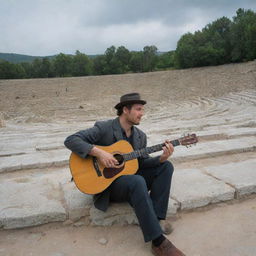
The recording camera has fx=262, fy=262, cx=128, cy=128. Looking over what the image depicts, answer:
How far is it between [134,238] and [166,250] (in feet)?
1.26

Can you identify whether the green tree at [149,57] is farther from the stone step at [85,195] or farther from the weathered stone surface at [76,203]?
the weathered stone surface at [76,203]

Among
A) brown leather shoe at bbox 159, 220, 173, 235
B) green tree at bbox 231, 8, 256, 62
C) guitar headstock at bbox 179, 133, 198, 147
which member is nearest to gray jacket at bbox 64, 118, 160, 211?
guitar headstock at bbox 179, 133, 198, 147

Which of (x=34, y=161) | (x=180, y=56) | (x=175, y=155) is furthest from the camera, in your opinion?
(x=180, y=56)

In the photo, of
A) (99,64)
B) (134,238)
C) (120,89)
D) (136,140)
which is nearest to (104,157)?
(136,140)

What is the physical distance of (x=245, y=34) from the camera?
31.9 metres

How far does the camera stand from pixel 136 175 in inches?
97.7

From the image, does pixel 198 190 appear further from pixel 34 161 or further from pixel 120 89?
pixel 120 89

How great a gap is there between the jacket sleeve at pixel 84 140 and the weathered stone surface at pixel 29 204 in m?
0.67

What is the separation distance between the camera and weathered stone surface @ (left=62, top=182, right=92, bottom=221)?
271 cm

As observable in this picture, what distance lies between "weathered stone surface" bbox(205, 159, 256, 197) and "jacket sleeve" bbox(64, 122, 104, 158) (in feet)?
5.77

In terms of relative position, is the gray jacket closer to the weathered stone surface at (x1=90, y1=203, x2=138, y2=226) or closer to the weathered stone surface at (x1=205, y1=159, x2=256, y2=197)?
the weathered stone surface at (x1=90, y1=203, x2=138, y2=226)

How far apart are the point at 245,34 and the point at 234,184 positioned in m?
33.8

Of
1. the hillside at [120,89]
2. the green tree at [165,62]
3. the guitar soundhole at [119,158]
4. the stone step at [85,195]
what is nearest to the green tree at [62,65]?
the green tree at [165,62]

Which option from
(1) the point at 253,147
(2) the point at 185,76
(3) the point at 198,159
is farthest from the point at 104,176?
(2) the point at 185,76
